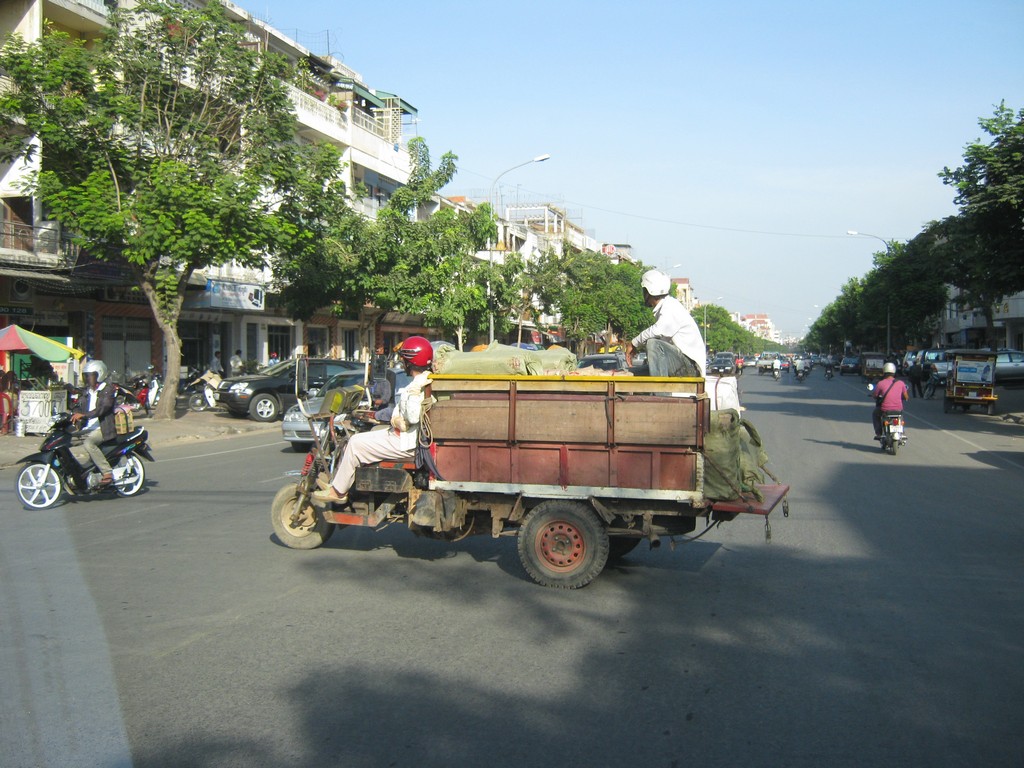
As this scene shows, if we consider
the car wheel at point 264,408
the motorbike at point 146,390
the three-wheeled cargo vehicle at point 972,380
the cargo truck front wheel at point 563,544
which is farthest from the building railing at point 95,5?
the three-wheeled cargo vehicle at point 972,380

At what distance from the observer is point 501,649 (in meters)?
5.23

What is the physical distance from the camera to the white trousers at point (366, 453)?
7.05 metres

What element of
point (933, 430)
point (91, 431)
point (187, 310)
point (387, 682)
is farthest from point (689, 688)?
point (187, 310)

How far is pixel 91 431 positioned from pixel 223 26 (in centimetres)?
1335

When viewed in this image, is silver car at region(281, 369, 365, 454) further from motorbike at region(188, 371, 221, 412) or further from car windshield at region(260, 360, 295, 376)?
motorbike at region(188, 371, 221, 412)

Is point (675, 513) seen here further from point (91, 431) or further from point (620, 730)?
point (91, 431)

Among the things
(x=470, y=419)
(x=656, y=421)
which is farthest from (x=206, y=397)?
(x=656, y=421)

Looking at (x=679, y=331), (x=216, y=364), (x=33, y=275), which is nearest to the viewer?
(x=679, y=331)

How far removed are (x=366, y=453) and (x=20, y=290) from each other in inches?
788

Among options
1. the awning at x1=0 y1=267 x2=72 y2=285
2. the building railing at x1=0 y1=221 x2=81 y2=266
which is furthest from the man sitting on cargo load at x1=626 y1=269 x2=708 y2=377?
the building railing at x1=0 y1=221 x2=81 y2=266

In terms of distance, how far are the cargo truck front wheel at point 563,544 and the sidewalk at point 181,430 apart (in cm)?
1110

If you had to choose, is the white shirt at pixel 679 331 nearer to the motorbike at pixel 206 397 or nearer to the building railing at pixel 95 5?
the motorbike at pixel 206 397

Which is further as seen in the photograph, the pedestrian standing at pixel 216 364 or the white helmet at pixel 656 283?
the pedestrian standing at pixel 216 364

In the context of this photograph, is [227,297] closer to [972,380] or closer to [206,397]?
[206,397]
